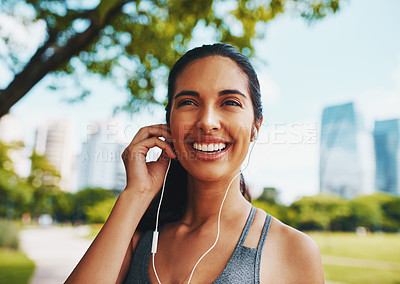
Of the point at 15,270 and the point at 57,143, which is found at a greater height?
the point at 57,143

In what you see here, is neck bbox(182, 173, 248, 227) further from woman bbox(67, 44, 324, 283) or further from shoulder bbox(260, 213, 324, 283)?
shoulder bbox(260, 213, 324, 283)

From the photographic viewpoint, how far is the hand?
4.91ft

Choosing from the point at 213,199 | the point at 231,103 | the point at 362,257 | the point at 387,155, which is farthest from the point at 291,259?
the point at 387,155

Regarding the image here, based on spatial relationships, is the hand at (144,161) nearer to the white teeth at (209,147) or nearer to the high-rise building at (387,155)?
the white teeth at (209,147)

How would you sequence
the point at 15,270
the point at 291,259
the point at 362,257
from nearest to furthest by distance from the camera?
the point at 291,259
the point at 15,270
the point at 362,257

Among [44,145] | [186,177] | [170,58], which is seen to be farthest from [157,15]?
[44,145]

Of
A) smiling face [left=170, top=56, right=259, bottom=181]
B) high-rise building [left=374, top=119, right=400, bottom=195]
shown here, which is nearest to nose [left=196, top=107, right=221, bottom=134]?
smiling face [left=170, top=56, right=259, bottom=181]

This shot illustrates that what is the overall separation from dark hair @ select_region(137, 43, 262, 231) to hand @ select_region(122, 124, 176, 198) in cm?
9

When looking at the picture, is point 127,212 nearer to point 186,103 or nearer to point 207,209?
point 207,209

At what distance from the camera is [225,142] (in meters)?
1.39

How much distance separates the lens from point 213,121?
4.43 ft

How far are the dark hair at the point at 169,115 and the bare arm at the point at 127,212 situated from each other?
0.48ft

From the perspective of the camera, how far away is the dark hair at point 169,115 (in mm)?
1500

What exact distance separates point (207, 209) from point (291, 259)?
475 mm
